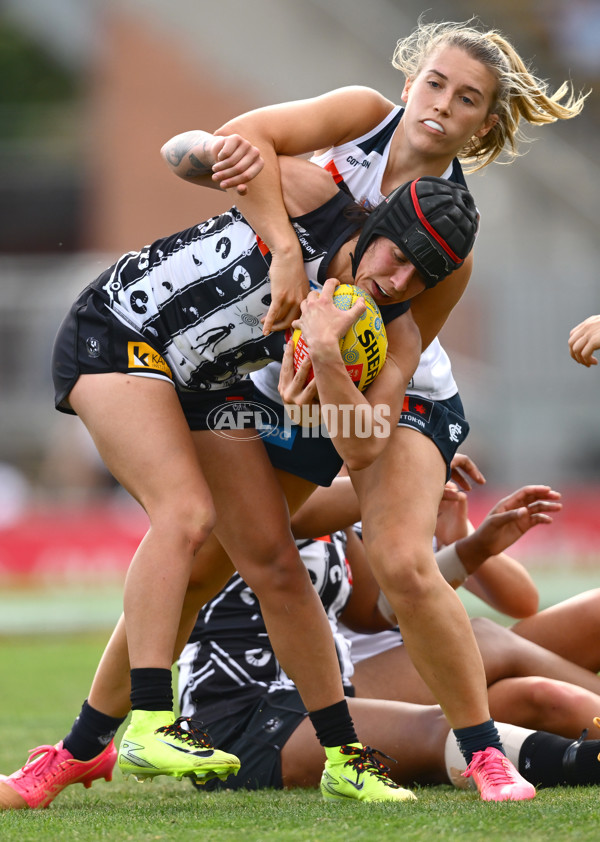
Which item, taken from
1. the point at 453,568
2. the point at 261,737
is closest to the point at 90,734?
the point at 261,737

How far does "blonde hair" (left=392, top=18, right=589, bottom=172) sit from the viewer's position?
358 centimetres

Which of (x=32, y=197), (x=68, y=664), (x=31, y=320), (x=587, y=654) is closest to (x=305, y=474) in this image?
(x=587, y=654)

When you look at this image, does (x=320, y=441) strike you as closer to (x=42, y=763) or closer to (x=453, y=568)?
(x=453, y=568)

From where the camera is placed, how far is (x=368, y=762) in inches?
137

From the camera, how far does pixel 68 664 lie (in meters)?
8.06

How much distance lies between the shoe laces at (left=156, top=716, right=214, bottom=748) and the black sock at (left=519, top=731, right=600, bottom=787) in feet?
3.16

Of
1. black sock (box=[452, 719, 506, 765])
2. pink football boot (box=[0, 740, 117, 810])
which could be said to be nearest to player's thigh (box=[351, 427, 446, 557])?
black sock (box=[452, 719, 506, 765])

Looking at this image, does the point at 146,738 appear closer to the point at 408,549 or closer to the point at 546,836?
the point at 408,549

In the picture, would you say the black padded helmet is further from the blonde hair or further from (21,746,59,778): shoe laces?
(21,746,59,778): shoe laces

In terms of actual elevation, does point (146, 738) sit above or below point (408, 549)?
below

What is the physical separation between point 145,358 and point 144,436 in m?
0.26

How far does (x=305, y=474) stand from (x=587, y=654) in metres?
1.25

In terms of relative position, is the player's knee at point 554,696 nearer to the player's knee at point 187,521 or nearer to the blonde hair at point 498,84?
the player's knee at point 187,521

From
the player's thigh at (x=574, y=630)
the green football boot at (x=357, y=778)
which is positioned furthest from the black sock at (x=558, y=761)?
the player's thigh at (x=574, y=630)
